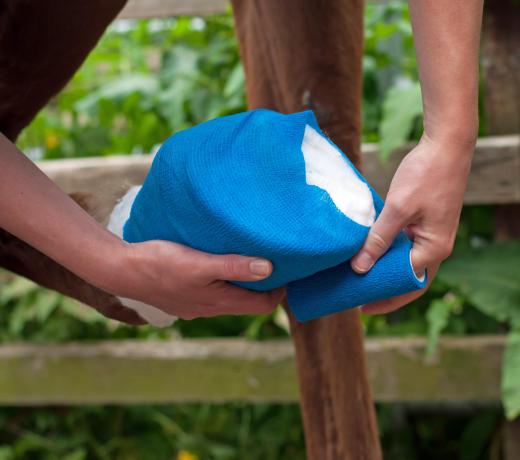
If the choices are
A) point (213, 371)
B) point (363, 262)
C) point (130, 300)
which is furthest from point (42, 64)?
point (213, 371)

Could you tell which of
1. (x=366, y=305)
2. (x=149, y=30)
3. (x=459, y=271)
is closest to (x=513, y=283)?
(x=459, y=271)

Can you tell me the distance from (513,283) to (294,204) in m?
0.98

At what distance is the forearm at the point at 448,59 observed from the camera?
530 mm

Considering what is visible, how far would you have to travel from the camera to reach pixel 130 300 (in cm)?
68

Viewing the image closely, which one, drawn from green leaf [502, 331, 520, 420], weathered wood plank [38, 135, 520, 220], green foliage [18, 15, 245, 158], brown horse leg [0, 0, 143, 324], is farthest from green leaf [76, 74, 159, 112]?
brown horse leg [0, 0, 143, 324]

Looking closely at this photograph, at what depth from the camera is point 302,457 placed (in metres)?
1.75

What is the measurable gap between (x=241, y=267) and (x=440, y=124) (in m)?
0.16

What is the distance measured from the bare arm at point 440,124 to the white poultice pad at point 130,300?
21 centimetres

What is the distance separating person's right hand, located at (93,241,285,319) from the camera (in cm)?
57

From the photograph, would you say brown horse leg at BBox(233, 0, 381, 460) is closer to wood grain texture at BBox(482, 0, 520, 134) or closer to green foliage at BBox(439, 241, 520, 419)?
green foliage at BBox(439, 241, 520, 419)

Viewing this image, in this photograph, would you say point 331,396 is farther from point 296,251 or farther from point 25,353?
point 25,353

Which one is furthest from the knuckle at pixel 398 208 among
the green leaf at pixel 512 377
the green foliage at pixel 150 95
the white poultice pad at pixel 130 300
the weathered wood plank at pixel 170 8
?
the weathered wood plank at pixel 170 8

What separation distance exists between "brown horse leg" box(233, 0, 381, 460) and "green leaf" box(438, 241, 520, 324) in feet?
1.96

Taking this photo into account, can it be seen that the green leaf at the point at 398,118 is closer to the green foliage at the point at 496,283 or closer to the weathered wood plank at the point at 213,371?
the green foliage at the point at 496,283
